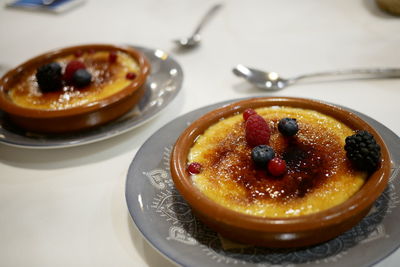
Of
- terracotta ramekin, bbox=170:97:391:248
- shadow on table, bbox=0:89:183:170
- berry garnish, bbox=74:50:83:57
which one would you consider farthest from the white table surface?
berry garnish, bbox=74:50:83:57

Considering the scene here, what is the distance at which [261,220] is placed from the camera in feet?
2.59

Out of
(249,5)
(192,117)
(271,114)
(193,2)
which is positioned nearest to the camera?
(271,114)

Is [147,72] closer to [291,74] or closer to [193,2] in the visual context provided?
[291,74]

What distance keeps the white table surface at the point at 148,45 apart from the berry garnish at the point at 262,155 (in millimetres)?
330

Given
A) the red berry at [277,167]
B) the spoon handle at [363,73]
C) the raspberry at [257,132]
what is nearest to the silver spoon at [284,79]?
the spoon handle at [363,73]

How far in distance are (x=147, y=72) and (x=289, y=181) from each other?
0.78m

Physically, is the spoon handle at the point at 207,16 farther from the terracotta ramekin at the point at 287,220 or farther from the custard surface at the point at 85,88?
the terracotta ramekin at the point at 287,220

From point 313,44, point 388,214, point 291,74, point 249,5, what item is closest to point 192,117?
point 291,74

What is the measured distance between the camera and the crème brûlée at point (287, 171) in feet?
2.84

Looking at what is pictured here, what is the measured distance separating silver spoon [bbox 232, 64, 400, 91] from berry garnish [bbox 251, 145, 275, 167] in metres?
0.63

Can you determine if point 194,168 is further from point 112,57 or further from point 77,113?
point 112,57

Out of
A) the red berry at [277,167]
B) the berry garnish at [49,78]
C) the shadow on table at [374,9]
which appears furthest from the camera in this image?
the shadow on table at [374,9]

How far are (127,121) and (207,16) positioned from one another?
1141 millimetres

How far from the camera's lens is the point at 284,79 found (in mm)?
1573
